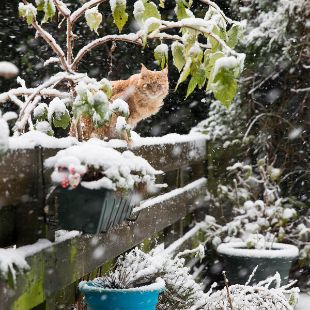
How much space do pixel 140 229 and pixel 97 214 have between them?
0.91 metres

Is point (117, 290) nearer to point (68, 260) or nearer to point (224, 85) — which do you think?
point (68, 260)

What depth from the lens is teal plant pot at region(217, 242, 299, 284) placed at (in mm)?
2971

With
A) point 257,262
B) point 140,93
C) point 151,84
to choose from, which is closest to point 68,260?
point 140,93

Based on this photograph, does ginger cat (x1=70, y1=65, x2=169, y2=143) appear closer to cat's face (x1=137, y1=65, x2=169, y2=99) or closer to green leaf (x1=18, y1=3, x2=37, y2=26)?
cat's face (x1=137, y1=65, x2=169, y2=99)

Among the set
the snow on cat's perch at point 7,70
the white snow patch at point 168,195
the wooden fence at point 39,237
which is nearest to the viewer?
the snow on cat's perch at point 7,70

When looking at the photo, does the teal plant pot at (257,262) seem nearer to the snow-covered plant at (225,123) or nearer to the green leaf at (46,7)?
the snow-covered plant at (225,123)

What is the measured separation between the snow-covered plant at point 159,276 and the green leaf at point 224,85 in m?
0.84

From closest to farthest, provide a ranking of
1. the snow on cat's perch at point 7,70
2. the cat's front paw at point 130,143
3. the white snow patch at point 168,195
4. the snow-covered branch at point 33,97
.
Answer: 1. the snow on cat's perch at point 7,70
2. the snow-covered branch at point 33,97
3. the cat's front paw at point 130,143
4. the white snow patch at point 168,195

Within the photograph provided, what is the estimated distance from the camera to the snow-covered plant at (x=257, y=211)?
336cm

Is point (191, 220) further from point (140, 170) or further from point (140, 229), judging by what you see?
point (140, 170)

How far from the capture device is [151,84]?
246 cm

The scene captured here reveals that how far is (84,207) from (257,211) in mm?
2542

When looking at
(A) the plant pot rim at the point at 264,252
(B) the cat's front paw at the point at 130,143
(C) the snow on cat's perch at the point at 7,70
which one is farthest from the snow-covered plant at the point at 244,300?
(C) the snow on cat's perch at the point at 7,70

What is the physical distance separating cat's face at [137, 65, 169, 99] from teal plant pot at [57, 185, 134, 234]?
1.27 meters
